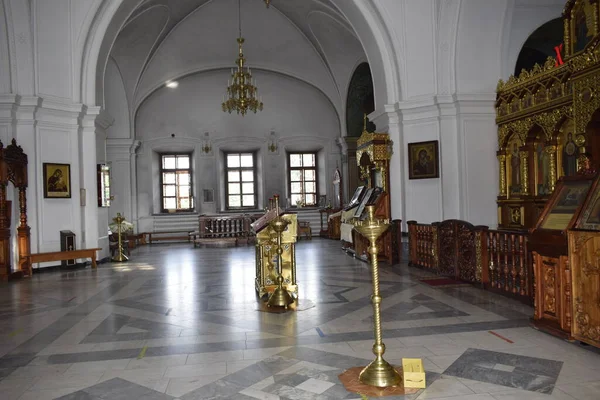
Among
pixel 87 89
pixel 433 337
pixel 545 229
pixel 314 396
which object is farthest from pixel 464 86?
pixel 314 396

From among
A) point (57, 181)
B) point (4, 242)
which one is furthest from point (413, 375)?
point (57, 181)

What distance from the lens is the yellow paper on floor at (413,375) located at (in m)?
3.14

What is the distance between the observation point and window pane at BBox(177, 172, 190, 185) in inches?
736

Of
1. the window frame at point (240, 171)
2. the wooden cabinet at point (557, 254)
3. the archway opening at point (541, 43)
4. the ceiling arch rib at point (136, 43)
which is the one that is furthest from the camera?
the window frame at point (240, 171)

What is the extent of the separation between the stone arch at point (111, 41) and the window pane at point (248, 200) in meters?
8.45

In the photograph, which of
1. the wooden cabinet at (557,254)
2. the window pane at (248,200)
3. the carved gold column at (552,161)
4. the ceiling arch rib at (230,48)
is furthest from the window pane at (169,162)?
the wooden cabinet at (557,254)

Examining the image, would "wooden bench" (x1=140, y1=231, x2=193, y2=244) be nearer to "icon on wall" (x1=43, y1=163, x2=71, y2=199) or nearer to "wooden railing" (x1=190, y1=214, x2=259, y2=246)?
"wooden railing" (x1=190, y1=214, x2=259, y2=246)

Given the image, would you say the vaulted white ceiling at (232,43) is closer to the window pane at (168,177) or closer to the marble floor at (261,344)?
the window pane at (168,177)

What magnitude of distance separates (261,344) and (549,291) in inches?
101

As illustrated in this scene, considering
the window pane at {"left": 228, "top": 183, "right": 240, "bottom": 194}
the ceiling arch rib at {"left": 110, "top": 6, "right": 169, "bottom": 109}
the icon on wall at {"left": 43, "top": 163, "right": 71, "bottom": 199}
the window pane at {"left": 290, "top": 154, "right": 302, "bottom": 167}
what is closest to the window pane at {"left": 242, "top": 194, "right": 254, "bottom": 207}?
the window pane at {"left": 228, "top": 183, "right": 240, "bottom": 194}

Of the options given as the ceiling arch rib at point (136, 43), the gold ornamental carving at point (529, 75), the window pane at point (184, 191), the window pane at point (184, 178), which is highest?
the ceiling arch rib at point (136, 43)

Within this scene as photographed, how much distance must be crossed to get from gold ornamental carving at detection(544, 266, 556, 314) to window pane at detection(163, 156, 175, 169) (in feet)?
52.7

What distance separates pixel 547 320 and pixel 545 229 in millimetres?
801

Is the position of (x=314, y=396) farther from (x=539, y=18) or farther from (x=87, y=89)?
(x=539, y=18)
